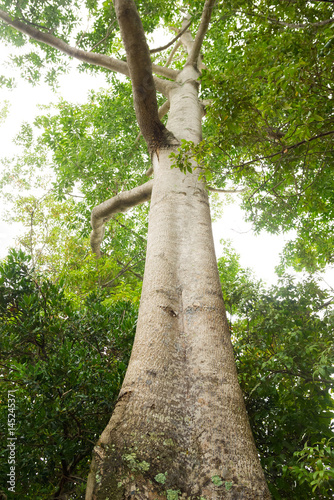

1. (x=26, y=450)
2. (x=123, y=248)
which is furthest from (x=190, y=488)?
(x=123, y=248)

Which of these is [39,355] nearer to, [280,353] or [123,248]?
[280,353]

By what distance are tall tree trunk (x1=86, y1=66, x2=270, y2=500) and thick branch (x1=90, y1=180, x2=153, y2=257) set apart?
1.99 metres

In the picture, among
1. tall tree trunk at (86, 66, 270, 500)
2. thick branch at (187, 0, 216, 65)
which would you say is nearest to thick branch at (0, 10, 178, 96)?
thick branch at (187, 0, 216, 65)

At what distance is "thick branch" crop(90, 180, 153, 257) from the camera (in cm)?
417

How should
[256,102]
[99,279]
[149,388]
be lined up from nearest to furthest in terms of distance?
[149,388], [256,102], [99,279]

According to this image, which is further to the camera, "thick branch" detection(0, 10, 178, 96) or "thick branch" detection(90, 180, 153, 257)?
"thick branch" detection(0, 10, 178, 96)

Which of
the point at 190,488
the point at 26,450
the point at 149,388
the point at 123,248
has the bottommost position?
the point at 190,488

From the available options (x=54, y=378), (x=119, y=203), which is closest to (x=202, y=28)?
(x=119, y=203)

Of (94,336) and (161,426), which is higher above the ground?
(94,336)

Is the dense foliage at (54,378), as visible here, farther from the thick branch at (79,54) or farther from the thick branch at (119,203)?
the thick branch at (79,54)

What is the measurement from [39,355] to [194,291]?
116cm

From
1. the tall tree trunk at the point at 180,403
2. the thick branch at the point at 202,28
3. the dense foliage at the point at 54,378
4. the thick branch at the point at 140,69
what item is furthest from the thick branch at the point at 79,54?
the dense foliage at the point at 54,378

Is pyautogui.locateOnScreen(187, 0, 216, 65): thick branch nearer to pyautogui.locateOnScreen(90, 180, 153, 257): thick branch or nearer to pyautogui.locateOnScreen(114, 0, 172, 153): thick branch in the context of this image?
pyautogui.locateOnScreen(114, 0, 172, 153): thick branch

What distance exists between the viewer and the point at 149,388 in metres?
1.36
